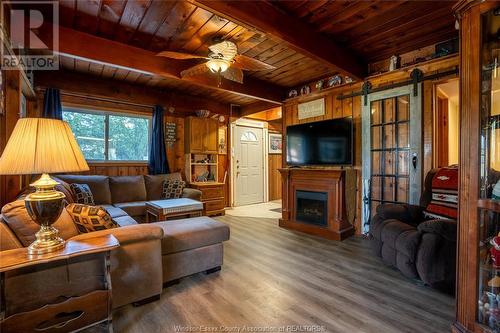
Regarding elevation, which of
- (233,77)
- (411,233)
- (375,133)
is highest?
(233,77)

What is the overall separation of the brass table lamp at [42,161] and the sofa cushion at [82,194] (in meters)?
2.14

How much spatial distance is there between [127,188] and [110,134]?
45.0 inches

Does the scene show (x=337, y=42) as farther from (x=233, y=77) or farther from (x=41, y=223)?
(x=41, y=223)

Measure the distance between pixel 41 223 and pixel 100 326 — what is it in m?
0.84

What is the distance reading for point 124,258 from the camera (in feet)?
5.92

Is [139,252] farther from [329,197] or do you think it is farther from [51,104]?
[51,104]

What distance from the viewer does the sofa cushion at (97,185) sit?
3.72 meters

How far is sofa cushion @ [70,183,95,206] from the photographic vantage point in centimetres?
331

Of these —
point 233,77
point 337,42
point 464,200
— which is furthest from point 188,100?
point 464,200

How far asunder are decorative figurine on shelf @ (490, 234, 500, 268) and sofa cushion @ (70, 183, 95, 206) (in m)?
4.13

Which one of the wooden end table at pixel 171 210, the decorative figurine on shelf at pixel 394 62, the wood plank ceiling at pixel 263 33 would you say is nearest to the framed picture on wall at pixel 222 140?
the wooden end table at pixel 171 210

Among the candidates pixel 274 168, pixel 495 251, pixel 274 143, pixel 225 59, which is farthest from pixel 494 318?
pixel 274 143

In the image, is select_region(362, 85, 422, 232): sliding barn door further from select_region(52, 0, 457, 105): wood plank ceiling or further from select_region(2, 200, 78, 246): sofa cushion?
select_region(2, 200, 78, 246): sofa cushion

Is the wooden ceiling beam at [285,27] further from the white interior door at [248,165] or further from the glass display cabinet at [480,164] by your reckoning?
the white interior door at [248,165]
